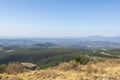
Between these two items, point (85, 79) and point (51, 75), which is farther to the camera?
point (51, 75)

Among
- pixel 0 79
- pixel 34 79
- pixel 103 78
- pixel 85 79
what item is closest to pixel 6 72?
pixel 0 79

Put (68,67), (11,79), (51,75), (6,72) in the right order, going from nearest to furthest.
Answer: (11,79), (51,75), (6,72), (68,67)

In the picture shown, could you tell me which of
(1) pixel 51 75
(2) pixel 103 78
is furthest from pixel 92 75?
(1) pixel 51 75

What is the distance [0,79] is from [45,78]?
2.36 m

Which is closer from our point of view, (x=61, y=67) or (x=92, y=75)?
(x=92, y=75)

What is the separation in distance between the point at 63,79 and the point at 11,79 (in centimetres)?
269

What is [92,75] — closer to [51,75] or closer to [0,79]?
[51,75]

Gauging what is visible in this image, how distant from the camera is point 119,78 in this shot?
10.6 metres

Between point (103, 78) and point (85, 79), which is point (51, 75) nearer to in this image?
point (85, 79)

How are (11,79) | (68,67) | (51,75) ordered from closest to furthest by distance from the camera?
1. (11,79)
2. (51,75)
3. (68,67)

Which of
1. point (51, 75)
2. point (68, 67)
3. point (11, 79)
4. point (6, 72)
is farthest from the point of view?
point (68, 67)

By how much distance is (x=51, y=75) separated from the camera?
36.1 ft

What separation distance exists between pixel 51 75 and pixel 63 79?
33.8 inches

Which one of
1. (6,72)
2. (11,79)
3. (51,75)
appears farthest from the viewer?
(6,72)
